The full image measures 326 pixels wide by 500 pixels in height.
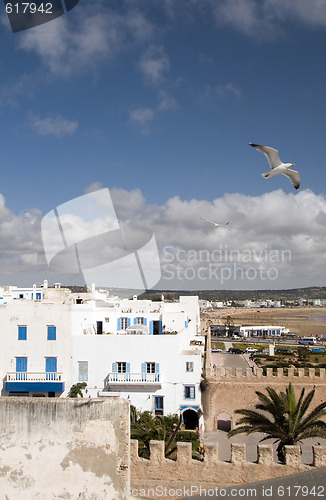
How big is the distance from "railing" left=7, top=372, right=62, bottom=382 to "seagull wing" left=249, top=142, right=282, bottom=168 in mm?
15652

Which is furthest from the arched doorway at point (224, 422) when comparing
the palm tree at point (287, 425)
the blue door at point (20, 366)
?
the blue door at point (20, 366)

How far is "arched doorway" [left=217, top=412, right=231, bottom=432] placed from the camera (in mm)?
24453

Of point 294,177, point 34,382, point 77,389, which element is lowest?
point 77,389

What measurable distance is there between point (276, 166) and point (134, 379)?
1335cm

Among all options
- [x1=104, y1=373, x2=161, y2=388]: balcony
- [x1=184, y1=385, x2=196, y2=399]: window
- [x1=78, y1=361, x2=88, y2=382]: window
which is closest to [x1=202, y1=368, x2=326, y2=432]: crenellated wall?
[x1=184, y1=385, x2=196, y2=399]: window

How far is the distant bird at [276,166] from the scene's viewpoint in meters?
14.9

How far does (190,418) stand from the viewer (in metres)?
23.4

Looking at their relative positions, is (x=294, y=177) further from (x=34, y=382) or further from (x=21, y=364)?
(x=21, y=364)

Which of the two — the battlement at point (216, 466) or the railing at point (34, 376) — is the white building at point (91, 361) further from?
the battlement at point (216, 466)

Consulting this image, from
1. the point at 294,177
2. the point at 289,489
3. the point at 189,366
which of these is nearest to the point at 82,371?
the point at 189,366

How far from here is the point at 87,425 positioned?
9875 mm

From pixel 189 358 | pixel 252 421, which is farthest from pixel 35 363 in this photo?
pixel 252 421

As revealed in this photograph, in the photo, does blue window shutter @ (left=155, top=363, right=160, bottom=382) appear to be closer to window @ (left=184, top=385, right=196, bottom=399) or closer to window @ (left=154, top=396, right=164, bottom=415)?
window @ (left=154, top=396, right=164, bottom=415)

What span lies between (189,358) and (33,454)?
46.5 feet
